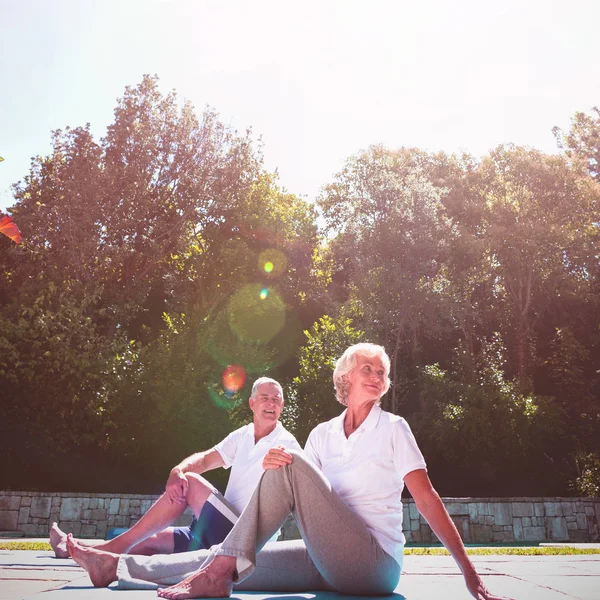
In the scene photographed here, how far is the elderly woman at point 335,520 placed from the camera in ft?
7.64

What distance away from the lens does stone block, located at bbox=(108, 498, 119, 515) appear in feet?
36.0

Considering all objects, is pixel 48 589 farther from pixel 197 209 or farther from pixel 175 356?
pixel 197 209

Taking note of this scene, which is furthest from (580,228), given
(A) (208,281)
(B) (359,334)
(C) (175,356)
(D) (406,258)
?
(C) (175,356)

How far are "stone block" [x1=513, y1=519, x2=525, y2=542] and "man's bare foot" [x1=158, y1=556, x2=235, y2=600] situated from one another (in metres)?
10.5

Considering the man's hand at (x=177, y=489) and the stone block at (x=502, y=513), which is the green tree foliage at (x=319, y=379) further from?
the man's hand at (x=177, y=489)

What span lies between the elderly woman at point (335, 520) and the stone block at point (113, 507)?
8.67m

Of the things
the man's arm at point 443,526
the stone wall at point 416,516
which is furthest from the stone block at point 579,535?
the man's arm at point 443,526

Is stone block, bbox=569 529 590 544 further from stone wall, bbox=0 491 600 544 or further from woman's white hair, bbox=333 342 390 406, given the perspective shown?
woman's white hair, bbox=333 342 390 406

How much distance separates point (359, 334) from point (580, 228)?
947 centimetres

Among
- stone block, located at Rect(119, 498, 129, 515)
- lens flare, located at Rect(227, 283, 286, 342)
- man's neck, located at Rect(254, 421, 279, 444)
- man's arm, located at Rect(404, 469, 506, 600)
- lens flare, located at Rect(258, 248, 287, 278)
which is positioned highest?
lens flare, located at Rect(258, 248, 287, 278)

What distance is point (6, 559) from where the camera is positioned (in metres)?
4.77

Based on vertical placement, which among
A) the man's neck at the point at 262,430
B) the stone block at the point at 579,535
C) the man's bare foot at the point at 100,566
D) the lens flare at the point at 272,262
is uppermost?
the lens flare at the point at 272,262

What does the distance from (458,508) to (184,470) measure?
8.89m

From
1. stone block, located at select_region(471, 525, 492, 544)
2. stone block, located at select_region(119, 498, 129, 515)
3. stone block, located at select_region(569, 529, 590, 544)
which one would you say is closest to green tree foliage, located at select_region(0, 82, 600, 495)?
stone block, located at select_region(119, 498, 129, 515)
